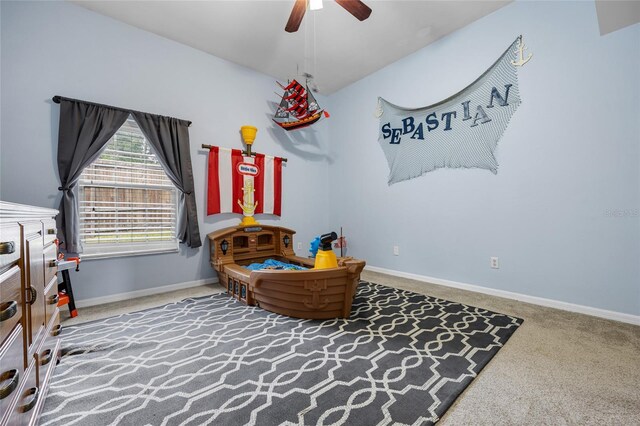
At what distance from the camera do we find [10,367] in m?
0.79

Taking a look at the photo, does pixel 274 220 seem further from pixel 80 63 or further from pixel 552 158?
pixel 552 158

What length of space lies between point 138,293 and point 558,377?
3.62 m

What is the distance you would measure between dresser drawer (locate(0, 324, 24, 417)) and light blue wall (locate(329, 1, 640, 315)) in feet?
11.4

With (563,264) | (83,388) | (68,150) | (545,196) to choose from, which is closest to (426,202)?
(545,196)

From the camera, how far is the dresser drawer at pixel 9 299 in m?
0.75

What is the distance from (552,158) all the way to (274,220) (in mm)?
3370

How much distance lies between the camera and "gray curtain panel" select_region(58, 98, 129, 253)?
100 inches

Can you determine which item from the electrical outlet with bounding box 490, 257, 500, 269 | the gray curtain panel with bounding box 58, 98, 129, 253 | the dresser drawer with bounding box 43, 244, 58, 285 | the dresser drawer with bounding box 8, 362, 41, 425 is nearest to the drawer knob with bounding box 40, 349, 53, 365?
the dresser drawer with bounding box 8, 362, 41, 425

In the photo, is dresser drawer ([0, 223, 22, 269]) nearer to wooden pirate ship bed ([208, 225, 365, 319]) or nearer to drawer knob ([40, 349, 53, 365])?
drawer knob ([40, 349, 53, 365])

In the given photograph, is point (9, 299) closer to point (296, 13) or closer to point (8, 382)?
point (8, 382)

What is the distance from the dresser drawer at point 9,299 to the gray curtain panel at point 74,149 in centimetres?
208

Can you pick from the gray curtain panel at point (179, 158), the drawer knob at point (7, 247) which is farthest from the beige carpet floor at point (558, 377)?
the drawer knob at point (7, 247)

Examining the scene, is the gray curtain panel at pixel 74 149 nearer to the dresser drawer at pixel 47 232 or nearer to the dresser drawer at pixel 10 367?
the dresser drawer at pixel 47 232

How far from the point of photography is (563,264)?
8.27ft
